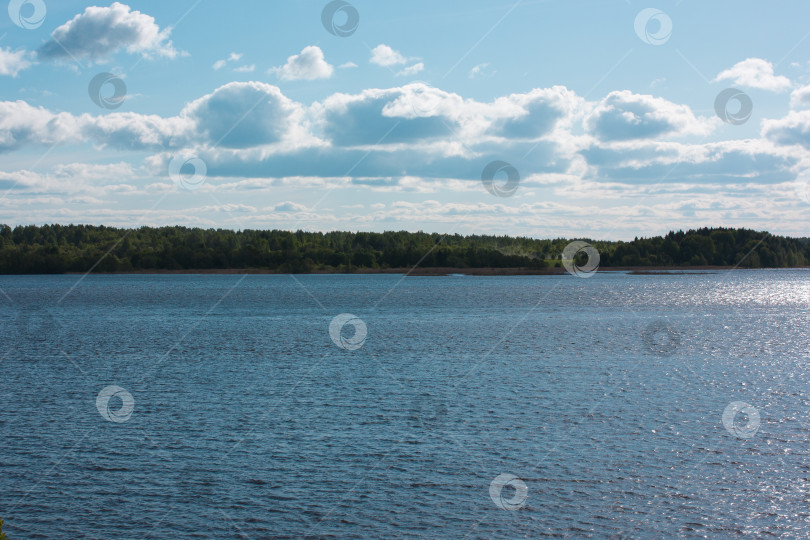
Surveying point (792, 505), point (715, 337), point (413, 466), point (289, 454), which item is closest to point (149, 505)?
point (289, 454)

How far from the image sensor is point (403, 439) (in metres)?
28.1

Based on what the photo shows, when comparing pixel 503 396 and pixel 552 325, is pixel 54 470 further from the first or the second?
pixel 552 325

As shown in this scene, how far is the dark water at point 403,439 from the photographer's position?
20.5 m

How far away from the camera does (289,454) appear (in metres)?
26.3

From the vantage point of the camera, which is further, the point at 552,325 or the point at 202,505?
the point at 552,325

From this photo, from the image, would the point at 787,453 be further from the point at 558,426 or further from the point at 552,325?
the point at 552,325

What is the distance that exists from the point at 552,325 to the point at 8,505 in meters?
65.3

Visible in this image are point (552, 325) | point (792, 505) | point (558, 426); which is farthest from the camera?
point (552, 325)

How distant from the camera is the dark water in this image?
20.5 metres

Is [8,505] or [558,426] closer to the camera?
[8,505]

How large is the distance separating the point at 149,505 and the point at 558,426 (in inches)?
660

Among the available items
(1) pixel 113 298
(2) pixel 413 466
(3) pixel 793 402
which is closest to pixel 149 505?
(2) pixel 413 466

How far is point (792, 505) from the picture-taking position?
21062 millimetres

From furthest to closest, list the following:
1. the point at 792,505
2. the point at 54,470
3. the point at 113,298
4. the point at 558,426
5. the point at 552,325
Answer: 1. the point at 113,298
2. the point at 552,325
3. the point at 558,426
4. the point at 54,470
5. the point at 792,505
